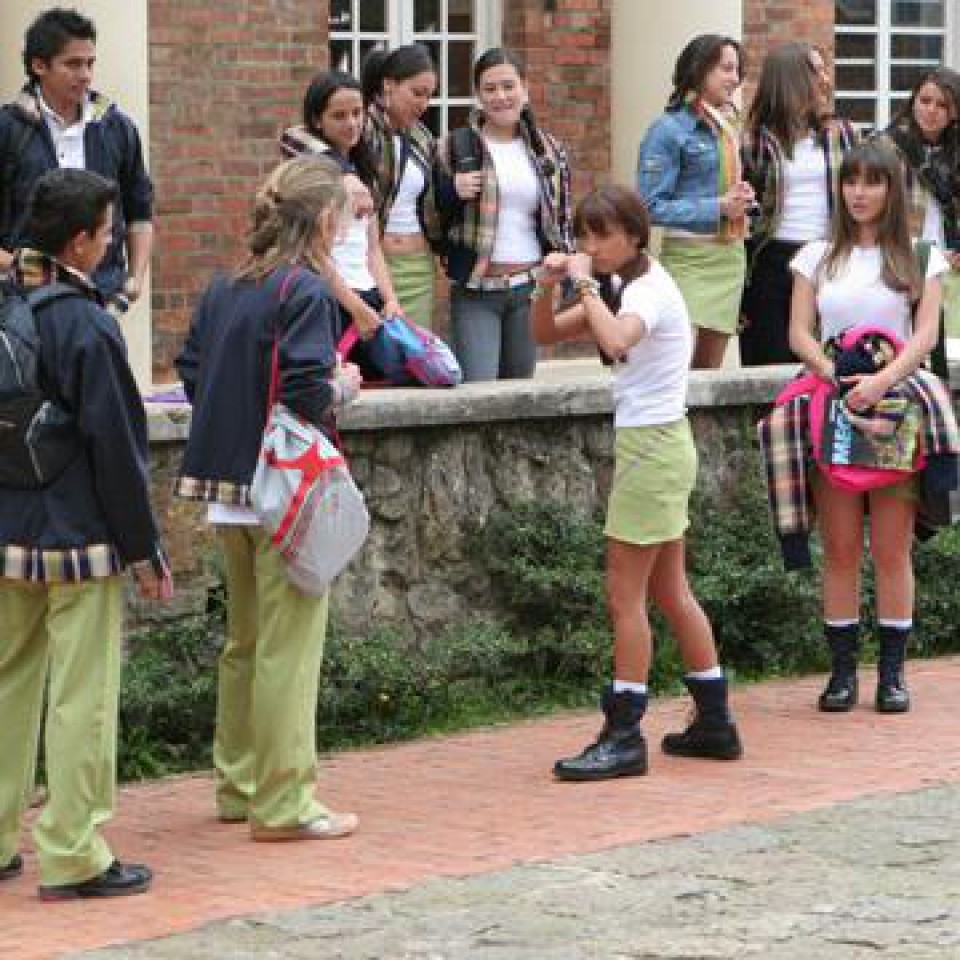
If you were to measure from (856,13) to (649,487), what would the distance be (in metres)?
9.66

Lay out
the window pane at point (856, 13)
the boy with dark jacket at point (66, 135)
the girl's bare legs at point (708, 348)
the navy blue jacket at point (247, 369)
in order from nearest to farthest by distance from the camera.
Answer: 1. the navy blue jacket at point (247, 369)
2. the boy with dark jacket at point (66, 135)
3. the girl's bare legs at point (708, 348)
4. the window pane at point (856, 13)

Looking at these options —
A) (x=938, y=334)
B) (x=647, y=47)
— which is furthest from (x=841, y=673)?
(x=647, y=47)

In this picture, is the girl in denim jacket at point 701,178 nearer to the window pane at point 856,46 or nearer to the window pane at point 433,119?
the window pane at point 433,119

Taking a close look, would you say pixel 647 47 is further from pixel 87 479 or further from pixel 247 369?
pixel 87 479

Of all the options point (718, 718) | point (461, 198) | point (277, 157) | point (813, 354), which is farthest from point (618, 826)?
point (277, 157)

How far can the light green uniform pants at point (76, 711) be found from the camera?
25.5 feet

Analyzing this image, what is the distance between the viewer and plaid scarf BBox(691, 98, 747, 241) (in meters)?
12.5

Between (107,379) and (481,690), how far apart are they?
3238mm

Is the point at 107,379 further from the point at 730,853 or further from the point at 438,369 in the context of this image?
the point at 438,369

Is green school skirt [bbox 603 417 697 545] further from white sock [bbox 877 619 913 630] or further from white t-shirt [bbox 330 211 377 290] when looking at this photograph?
white t-shirt [bbox 330 211 377 290]

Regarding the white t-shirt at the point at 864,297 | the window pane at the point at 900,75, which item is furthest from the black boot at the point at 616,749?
the window pane at the point at 900,75

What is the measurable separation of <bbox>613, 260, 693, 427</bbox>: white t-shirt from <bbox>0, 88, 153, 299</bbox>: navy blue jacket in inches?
87.7

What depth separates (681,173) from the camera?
12539mm

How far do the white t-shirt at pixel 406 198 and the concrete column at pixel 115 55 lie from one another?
45.7 inches
